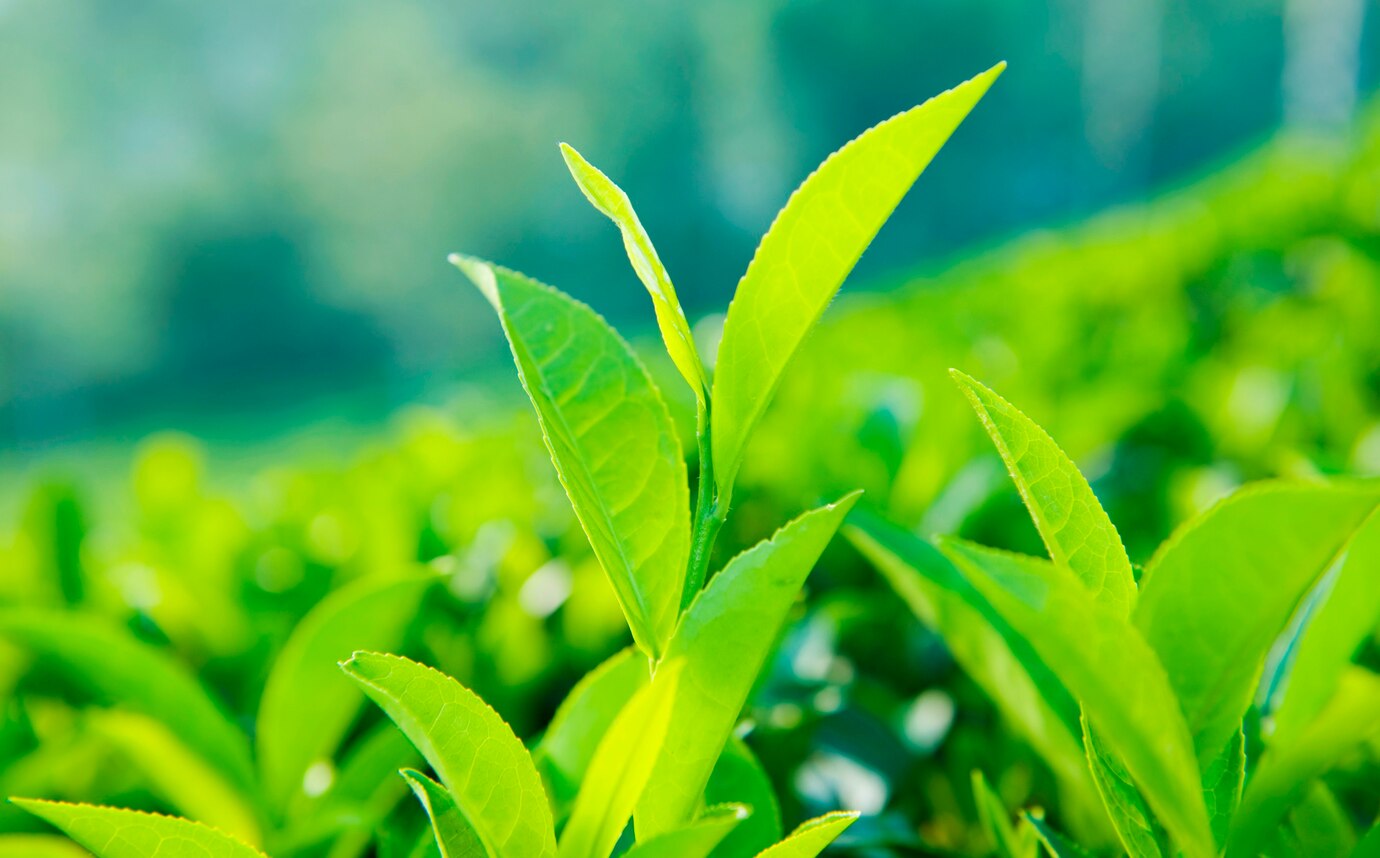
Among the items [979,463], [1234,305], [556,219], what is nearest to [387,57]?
[556,219]

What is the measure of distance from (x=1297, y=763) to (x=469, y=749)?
447 mm

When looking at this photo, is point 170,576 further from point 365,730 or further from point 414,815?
point 414,815

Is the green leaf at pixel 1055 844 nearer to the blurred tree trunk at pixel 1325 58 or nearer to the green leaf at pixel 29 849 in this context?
the green leaf at pixel 29 849

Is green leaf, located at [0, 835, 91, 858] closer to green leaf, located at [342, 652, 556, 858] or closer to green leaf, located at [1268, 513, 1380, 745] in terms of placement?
green leaf, located at [342, 652, 556, 858]

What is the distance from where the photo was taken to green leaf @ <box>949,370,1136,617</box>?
21.4 inches

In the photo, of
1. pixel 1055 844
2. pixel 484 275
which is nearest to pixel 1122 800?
pixel 1055 844

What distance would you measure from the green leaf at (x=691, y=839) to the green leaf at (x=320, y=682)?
0.35 m

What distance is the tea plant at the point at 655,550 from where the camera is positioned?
541 mm

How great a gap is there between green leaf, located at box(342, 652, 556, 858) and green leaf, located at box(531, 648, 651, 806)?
0.17 meters

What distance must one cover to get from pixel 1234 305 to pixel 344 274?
1419 centimetres

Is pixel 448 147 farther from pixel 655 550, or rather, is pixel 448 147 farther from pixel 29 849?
pixel 655 550

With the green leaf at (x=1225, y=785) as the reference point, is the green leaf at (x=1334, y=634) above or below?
above

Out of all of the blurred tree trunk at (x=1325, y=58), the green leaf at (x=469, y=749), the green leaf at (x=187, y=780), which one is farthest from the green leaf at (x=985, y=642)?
the blurred tree trunk at (x=1325, y=58)

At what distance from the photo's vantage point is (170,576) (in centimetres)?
142
